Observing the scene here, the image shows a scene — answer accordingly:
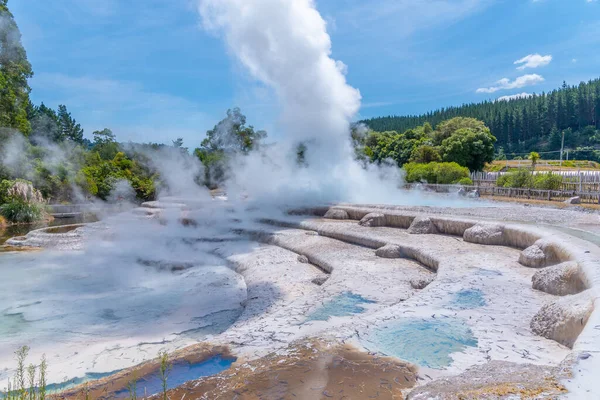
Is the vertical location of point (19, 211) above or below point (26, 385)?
above

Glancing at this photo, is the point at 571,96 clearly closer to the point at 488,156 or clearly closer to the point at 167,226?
the point at 488,156

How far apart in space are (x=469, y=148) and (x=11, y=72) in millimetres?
31920

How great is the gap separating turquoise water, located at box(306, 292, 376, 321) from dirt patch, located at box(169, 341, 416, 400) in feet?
4.60

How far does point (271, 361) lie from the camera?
150 inches

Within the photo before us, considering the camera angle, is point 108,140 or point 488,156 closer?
point 488,156

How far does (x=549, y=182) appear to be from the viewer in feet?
53.0

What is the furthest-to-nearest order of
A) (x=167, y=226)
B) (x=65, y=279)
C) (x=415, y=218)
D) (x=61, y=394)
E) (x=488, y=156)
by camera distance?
(x=488, y=156), (x=167, y=226), (x=415, y=218), (x=65, y=279), (x=61, y=394)

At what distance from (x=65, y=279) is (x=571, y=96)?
A: 9476 cm

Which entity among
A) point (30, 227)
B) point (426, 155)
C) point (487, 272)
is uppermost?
point (426, 155)

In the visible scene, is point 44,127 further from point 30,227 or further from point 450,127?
point 450,127

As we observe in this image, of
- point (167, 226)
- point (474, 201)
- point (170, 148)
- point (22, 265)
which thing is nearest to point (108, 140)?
point (170, 148)

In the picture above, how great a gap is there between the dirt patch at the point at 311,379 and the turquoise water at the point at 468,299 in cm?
179

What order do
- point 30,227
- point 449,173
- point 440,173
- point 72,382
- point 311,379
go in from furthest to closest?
point 440,173 < point 449,173 < point 30,227 < point 72,382 < point 311,379

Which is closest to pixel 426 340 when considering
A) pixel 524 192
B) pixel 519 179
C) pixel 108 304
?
pixel 108 304
